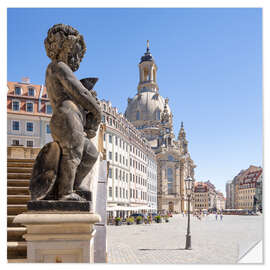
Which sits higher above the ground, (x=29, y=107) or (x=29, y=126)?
(x=29, y=107)

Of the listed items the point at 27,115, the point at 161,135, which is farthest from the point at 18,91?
the point at 161,135

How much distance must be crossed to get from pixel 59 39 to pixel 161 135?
104754mm

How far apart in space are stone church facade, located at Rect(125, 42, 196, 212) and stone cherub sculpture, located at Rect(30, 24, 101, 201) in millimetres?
87992

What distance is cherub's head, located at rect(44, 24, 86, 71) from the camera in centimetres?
367

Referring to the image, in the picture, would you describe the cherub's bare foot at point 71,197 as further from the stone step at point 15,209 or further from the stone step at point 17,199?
the stone step at point 17,199

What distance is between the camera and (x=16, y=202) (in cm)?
630

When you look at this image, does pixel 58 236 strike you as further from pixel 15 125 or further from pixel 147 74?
pixel 147 74

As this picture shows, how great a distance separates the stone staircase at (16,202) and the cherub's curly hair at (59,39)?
9.74 feet

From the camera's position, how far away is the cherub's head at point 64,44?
3.67m

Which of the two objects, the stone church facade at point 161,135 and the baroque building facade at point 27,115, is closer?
the baroque building facade at point 27,115

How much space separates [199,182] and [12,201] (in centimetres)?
16052

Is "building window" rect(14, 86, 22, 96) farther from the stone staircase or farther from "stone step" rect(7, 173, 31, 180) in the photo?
"stone step" rect(7, 173, 31, 180)

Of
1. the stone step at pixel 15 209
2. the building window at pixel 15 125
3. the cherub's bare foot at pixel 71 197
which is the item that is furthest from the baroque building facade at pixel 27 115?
the cherub's bare foot at pixel 71 197
